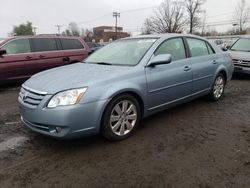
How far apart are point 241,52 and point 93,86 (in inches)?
301

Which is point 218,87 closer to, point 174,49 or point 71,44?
point 174,49

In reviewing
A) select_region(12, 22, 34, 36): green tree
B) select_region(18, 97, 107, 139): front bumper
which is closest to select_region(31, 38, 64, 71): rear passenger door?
select_region(18, 97, 107, 139): front bumper

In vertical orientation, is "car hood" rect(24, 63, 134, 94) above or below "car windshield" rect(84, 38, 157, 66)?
below

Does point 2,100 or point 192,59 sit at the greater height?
point 192,59

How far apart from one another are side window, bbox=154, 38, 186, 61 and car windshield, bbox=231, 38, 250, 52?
5.72 meters

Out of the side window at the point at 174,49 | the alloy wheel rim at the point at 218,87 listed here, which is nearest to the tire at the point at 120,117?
the side window at the point at 174,49

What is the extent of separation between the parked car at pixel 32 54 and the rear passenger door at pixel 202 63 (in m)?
4.96

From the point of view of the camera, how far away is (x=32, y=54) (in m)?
8.50

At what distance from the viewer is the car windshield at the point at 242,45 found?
9945mm

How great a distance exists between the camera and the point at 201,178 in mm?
3004

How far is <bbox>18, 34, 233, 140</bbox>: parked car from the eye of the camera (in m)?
3.50

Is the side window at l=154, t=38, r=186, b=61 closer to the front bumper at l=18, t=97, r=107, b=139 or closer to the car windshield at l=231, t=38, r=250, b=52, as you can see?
the front bumper at l=18, t=97, r=107, b=139

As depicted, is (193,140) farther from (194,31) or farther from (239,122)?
(194,31)

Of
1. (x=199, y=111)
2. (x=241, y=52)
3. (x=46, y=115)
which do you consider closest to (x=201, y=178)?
(x=46, y=115)
